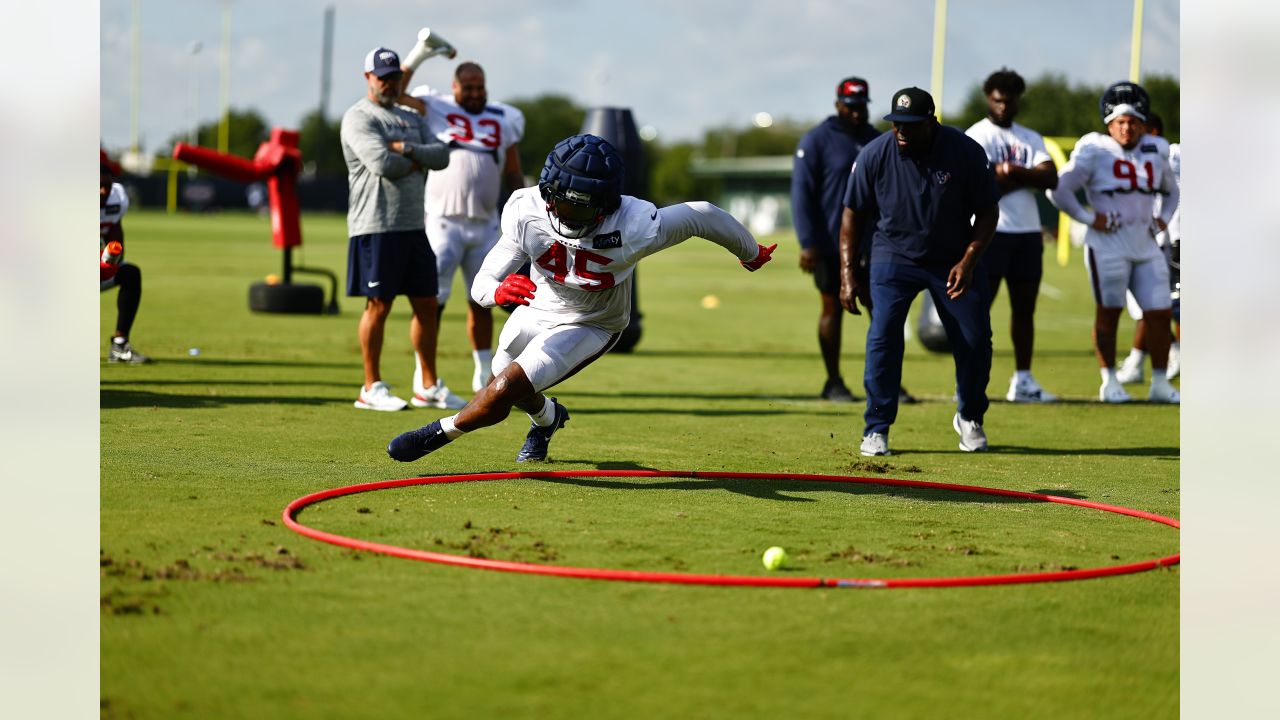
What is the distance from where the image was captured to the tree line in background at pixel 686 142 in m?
19.3

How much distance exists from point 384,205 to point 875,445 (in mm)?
3856

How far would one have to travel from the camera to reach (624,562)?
18.3ft

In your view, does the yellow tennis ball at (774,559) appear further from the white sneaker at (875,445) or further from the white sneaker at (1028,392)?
the white sneaker at (1028,392)

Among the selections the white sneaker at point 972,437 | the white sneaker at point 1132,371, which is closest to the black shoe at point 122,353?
the white sneaker at point 972,437

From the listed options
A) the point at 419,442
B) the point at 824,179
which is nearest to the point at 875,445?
the point at 419,442

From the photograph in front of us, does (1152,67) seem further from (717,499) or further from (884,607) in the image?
(884,607)

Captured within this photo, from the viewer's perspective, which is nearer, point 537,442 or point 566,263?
point 566,263

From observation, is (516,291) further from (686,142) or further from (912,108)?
(686,142)

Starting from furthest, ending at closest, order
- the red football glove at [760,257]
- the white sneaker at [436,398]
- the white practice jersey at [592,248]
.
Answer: the white sneaker at [436,398] → the red football glove at [760,257] → the white practice jersey at [592,248]

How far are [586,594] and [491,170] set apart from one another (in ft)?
22.3

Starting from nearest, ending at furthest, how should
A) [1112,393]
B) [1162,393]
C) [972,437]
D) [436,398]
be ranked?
[972,437] < [436,398] < [1112,393] < [1162,393]

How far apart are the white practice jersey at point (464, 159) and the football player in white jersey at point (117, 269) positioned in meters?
2.92

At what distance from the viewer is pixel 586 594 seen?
500 cm
